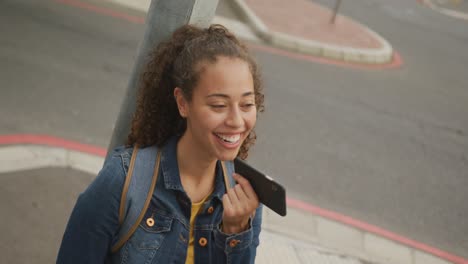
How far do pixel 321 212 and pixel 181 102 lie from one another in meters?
3.65

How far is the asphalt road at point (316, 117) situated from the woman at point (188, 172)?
3.55m

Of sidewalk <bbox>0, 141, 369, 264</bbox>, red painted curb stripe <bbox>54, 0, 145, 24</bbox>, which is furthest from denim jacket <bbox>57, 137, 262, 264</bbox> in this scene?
red painted curb stripe <bbox>54, 0, 145, 24</bbox>

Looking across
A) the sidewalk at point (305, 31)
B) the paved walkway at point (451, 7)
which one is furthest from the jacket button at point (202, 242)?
the paved walkway at point (451, 7)

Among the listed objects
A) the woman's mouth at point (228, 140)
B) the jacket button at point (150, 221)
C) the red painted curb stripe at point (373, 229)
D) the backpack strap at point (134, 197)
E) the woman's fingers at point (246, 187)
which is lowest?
the red painted curb stripe at point (373, 229)

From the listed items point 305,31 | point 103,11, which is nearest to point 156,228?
point 103,11

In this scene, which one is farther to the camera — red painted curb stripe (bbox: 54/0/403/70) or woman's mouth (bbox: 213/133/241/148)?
red painted curb stripe (bbox: 54/0/403/70)

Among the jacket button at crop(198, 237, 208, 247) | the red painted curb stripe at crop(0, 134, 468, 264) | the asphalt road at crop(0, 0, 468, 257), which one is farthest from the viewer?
the asphalt road at crop(0, 0, 468, 257)

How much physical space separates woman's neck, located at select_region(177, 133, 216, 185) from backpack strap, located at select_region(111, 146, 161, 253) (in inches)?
6.0

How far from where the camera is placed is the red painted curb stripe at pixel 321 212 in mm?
5402

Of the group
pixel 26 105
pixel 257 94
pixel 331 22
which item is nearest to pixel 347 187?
pixel 26 105

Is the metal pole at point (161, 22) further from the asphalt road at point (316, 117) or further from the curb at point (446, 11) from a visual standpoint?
the curb at point (446, 11)

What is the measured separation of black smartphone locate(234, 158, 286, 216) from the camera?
2.04 metres

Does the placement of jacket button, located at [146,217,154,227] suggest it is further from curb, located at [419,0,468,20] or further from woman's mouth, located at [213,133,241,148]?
curb, located at [419,0,468,20]

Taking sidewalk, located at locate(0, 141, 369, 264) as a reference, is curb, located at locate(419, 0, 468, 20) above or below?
above
